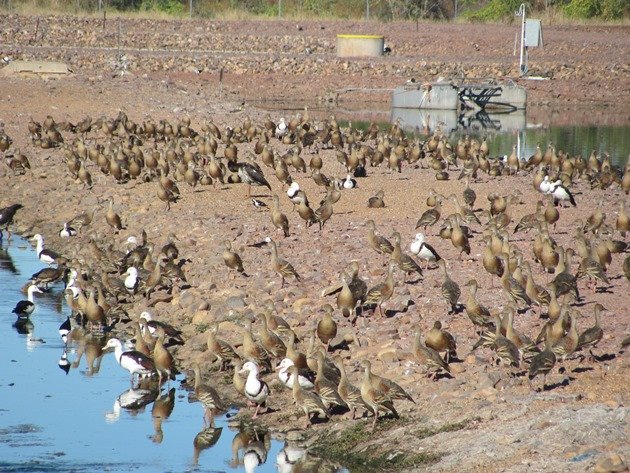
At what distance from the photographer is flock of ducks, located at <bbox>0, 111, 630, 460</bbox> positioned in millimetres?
12320

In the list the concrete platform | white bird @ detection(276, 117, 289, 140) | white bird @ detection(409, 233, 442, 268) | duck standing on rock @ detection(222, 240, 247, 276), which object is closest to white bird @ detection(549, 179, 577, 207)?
white bird @ detection(409, 233, 442, 268)

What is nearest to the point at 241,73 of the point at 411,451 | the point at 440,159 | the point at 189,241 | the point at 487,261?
the point at 440,159

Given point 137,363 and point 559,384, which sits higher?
point 559,384

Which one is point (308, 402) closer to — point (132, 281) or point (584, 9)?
point (132, 281)

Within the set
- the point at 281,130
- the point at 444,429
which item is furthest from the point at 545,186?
the point at 444,429

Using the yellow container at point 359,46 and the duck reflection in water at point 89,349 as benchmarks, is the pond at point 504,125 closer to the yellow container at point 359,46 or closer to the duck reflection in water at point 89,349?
the yellow container at point 359,46

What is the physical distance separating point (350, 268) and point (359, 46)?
46.1 meters

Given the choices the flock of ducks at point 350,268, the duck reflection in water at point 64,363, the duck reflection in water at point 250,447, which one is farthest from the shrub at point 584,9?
the duck reflection in water at point 250,447

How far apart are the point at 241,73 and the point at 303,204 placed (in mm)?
36494

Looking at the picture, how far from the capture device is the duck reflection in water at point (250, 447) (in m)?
11.5

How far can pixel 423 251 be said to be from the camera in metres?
16.4

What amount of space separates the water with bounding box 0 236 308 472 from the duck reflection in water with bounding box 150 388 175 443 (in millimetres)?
23

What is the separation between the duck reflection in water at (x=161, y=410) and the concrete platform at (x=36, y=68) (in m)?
30.8

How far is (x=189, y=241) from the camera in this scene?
1945 cm
